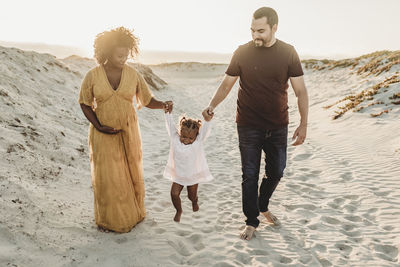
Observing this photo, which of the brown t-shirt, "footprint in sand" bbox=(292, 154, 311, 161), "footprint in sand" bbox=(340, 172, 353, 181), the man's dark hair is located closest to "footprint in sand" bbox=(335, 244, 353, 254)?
the brown t-shirt

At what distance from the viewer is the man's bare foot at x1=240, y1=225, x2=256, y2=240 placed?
375 centimetres

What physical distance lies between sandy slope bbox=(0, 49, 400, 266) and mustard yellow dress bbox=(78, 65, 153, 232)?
12.7 inches

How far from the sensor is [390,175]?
582 cm

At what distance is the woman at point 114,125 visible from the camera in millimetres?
3283

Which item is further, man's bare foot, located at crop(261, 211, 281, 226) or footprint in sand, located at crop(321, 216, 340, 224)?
footprint in sand, located at crop(321, 216, 340, 224)

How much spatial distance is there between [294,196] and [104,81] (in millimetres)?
3689

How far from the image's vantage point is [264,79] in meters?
3.36

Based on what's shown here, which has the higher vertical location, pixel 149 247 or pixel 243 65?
pixel 243 65

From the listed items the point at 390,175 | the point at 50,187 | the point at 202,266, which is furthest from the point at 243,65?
the point at 390,175

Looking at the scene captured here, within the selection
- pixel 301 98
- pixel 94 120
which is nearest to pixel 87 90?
pixel 94 120

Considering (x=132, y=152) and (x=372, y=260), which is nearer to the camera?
(x=372, y=260)

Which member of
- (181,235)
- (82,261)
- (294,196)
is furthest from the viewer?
(294,196)

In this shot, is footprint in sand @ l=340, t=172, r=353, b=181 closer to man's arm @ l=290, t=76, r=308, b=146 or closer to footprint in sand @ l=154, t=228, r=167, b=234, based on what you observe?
man's arm @ l=290, t=76, r=308, b=146

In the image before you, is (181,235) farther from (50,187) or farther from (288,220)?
(50,187)
